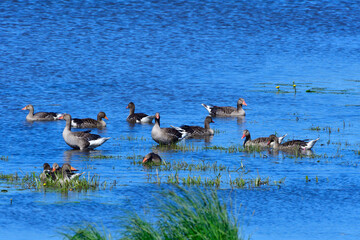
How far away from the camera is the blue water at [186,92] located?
1460 cm

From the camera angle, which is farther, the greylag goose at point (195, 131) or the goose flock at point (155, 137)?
the greylag goose at point (195, 131)

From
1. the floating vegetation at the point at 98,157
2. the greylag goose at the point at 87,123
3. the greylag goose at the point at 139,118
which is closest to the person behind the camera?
the floating vegetation at the point at 98,157

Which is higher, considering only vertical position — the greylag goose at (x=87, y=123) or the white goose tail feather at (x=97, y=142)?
the greylag goose at (x=87, y=123)

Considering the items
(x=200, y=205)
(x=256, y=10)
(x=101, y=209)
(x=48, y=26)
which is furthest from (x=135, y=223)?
(x=256, y=10)

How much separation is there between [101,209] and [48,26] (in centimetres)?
4387

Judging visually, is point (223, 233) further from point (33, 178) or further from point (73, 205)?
point (33, 178)

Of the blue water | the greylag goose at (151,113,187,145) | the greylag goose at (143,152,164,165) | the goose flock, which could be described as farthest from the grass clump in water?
the greylag goose at (151,113,187,145)

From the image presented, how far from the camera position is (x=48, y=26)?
5647 cm

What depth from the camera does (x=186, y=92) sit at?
1378 inches

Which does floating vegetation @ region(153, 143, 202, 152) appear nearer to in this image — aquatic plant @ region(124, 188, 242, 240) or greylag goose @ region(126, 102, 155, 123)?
greylag goose @ region(126, 102, 155, 123)

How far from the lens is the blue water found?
14602mm

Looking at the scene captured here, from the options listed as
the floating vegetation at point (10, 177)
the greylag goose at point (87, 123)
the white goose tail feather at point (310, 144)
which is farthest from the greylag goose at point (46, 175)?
the greylag goose at point (87, 123)

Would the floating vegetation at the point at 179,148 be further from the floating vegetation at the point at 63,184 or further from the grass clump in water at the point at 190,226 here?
the grass clump in water at the point at 190,226

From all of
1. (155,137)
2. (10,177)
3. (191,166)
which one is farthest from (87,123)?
(10,177)
